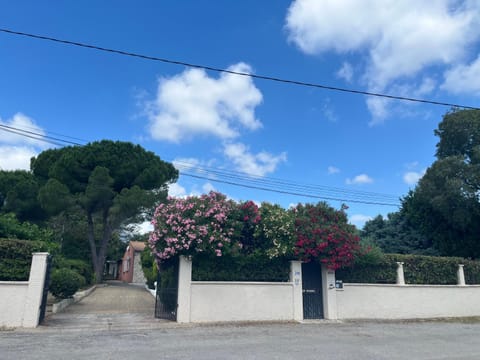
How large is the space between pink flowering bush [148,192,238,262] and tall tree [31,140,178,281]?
1281cm

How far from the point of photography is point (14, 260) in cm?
931

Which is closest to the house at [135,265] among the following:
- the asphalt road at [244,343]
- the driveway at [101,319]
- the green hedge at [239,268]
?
the driveway at [101,319]

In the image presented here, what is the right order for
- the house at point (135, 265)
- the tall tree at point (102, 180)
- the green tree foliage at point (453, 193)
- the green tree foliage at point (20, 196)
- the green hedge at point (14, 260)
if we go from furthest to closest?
the house at point (135, 265) < the tall tree at point (102, 180) < the green tree foliage at point (20, 196) < the green tree foliage at point (453, 193) < the green hedge at point (14, 260)

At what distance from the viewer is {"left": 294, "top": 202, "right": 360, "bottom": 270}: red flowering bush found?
37.9 ft

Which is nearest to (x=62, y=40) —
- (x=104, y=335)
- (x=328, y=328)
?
(x=104, y=335)

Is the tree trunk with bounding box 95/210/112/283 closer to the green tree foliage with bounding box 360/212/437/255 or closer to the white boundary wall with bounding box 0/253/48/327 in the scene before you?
the white boundary wall with bounding box 0/253/48/327

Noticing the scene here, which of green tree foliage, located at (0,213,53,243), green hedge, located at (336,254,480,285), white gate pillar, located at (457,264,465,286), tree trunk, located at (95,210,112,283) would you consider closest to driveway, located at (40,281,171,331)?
green tree foliage, located at (0,213,53,243)

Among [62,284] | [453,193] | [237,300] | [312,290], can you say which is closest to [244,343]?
[237,300]

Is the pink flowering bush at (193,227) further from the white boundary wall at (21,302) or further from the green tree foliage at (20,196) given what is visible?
the green tree foliage at (20,196)

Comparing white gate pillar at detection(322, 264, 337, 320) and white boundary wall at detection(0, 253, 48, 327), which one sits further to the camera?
white gate pillar at detection(322, 264, 337, 320)

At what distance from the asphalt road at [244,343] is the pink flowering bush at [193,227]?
2167 mm

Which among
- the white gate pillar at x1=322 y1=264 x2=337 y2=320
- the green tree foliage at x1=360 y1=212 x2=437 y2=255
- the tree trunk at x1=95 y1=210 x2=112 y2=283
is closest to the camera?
the white gate pillar at x1=322 y1=264 x2=337 y2=320

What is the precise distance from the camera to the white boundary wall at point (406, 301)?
12281mm

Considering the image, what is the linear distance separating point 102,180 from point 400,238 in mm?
21230
